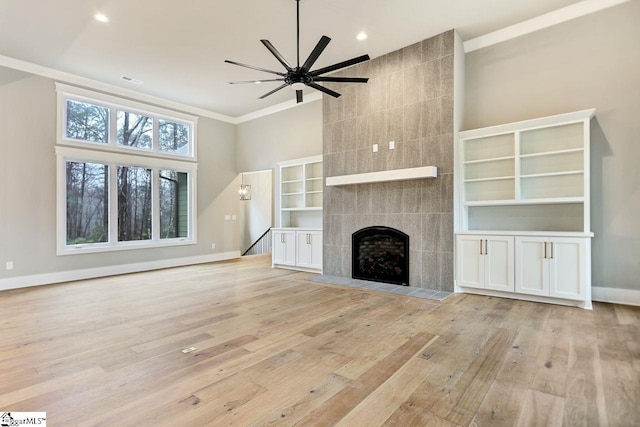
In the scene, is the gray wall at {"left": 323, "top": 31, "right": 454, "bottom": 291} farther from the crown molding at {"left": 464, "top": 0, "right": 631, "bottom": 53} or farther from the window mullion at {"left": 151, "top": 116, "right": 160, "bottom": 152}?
the window mullion at {"left": 151, "top": 116, "right": 160, "bottom": 152}

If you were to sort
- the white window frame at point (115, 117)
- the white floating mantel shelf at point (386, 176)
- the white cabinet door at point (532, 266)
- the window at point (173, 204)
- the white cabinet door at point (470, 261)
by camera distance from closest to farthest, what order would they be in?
the white cabinet door at point (532, 266), the white cabinet door at point (470, 261), the white floating mantel shelf at point (386, 176), the white window frame at point (115, 117), the window at point (173, 204)

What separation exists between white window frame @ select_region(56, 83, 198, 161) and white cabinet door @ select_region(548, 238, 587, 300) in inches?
295

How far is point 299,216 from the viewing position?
7.50 m

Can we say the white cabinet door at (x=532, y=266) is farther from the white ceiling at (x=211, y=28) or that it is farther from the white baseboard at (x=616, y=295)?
the white ceiling at (x=211, y=28)

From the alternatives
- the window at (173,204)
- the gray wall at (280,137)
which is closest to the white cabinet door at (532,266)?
the gray wall at (280,137)

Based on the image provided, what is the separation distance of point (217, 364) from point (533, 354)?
2529 millimetres

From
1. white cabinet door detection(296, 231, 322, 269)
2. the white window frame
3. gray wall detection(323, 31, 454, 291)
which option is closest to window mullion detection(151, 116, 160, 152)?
the white window frame

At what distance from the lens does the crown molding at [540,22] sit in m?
4.11

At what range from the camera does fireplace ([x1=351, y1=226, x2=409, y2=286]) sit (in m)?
5.26

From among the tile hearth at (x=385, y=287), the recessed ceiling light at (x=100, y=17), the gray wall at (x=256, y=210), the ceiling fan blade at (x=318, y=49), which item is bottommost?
the tile hearth at (x=385, y=287)

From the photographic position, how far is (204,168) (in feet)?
26.9

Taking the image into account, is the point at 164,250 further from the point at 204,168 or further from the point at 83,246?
the point at 204,168

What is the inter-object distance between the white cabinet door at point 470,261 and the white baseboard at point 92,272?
6.07 metres

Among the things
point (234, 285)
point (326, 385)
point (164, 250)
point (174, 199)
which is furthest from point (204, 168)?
point (326, 385)
